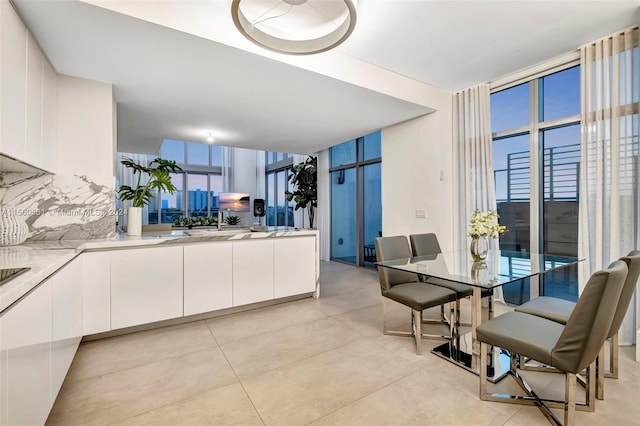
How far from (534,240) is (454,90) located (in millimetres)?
2147

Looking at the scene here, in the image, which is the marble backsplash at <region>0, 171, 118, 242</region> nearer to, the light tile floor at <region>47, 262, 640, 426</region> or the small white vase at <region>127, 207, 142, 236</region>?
the small white vase at <region>127, 207, 142, 236</region>

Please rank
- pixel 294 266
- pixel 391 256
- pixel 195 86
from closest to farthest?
pixel 391 256 < pixel 195 86 < pixel 294 266

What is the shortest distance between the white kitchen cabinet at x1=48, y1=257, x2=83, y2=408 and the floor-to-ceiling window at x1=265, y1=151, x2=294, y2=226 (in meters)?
6.13

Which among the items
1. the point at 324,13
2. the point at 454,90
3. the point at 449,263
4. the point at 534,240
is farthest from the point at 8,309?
the point at 454,90

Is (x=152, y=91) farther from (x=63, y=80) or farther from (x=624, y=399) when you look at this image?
(x=624, y=399)

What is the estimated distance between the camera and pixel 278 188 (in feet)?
29.9

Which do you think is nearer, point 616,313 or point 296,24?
point 616,313

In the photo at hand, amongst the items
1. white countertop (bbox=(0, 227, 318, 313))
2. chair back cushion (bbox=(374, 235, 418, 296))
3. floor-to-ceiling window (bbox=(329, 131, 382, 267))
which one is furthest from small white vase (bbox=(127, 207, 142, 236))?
floor-to-ceiling window (bbox=(329, 131, 382, 267))

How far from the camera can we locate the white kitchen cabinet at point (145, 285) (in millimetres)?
2674

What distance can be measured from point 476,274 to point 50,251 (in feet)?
9.91

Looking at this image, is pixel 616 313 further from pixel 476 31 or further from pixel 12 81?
pixel 12 81

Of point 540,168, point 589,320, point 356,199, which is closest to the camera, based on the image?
point 589,320

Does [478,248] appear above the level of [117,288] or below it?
above

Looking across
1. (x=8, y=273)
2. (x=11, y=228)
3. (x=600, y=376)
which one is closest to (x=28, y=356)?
(x=8, y=273)
